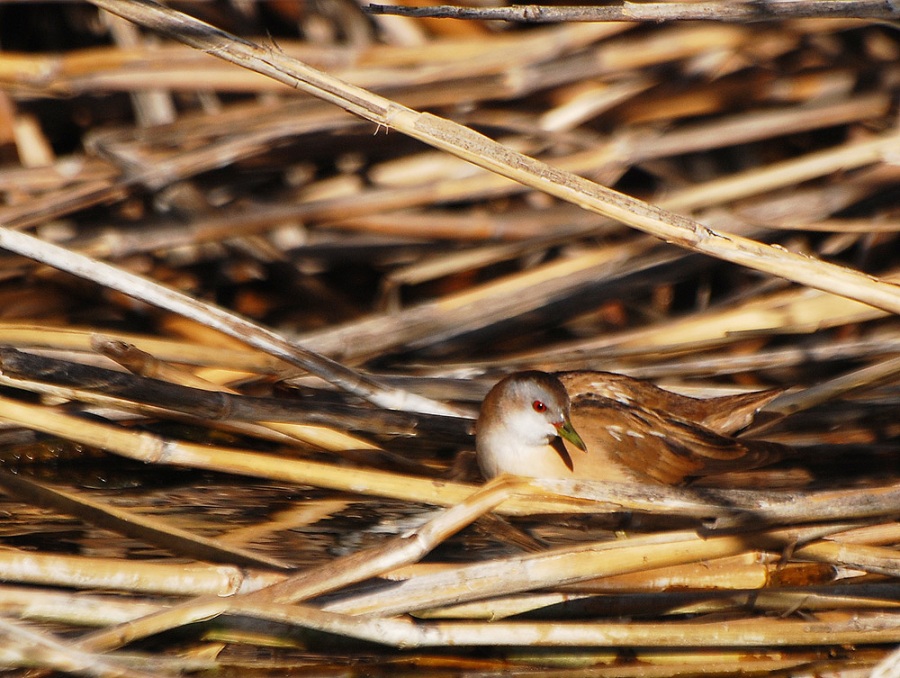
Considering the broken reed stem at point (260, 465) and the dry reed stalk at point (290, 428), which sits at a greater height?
the dry reed stalk at point (290, 428)

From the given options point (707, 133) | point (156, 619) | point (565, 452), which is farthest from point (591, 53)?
point (156, 619)

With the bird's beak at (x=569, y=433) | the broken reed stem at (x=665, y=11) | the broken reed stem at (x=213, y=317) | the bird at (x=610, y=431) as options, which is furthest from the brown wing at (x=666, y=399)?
the broken reed stem at (x=665, y=11)

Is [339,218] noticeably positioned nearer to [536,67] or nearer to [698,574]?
[536,67]

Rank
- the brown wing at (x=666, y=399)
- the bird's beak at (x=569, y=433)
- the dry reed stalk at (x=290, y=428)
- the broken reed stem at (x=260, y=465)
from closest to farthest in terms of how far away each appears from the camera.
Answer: the broken reed stem at (x=260, y=465)
the dry reed stalk at (x=290, y=428)
the bird's beak at (x=569, y=433)
the brown wing at (x=666, y=399)

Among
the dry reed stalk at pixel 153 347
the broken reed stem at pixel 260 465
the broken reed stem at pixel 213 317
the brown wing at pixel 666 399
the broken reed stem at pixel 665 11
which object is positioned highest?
the broken reed stem at pixel 665 11

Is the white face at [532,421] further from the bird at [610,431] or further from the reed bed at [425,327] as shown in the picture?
the reed bed at [425,327]

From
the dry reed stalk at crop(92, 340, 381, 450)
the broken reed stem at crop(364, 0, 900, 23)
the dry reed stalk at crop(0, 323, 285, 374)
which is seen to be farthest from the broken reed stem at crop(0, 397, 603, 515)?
the broken reed stem at crop(364, 0, 900, 23)

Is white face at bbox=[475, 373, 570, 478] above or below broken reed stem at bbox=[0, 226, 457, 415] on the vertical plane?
below

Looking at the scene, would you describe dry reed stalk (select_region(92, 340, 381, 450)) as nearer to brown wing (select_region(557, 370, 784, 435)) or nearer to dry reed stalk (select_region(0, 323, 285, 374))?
dry reed stalk (select_region(0, 323, 285, 374))

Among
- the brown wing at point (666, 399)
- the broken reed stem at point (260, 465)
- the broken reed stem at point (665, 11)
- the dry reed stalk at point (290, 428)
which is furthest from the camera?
the brown wing at point (666, 399)
